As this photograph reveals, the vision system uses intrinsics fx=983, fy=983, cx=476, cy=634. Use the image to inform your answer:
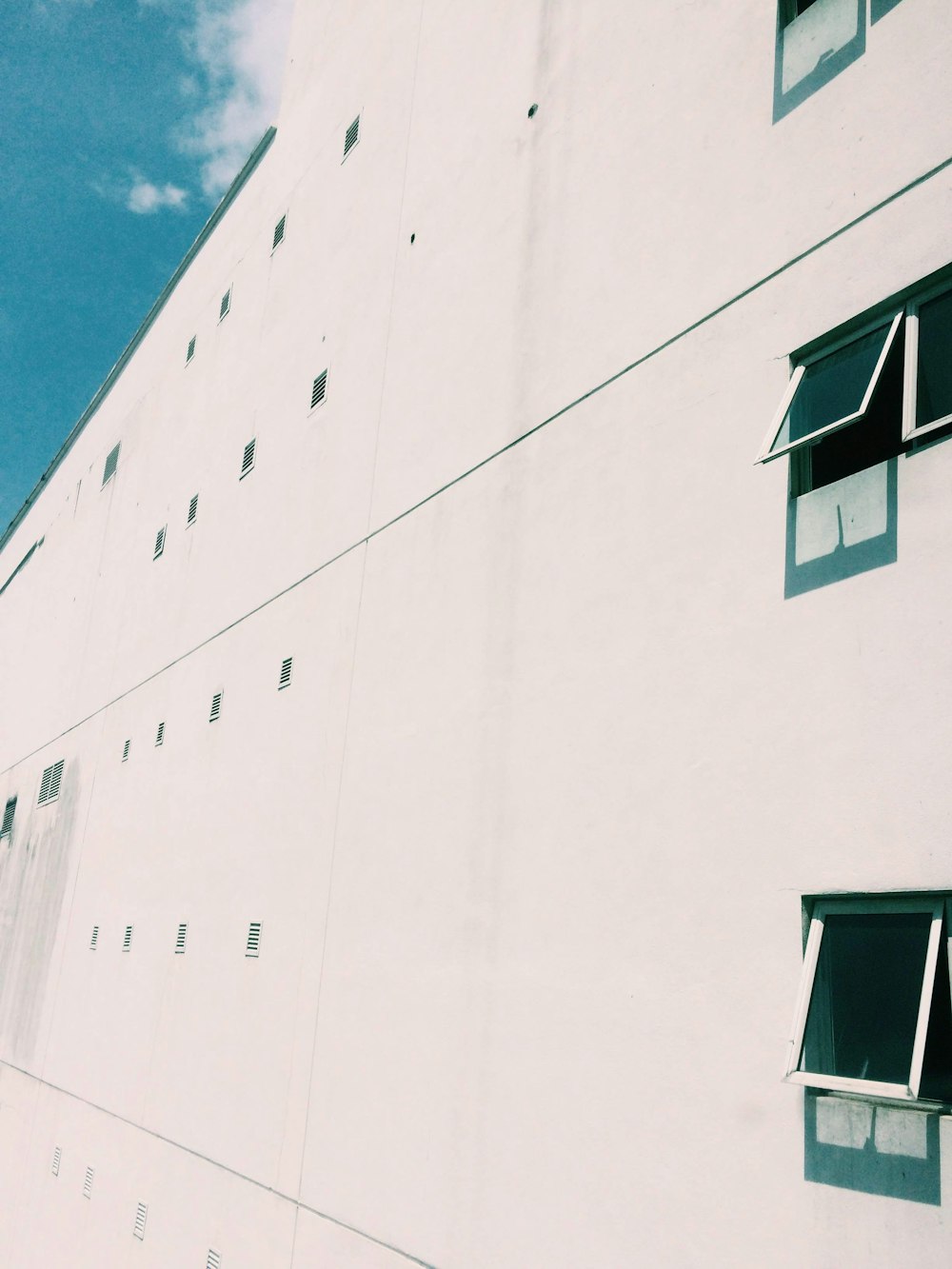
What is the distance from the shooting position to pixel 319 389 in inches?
359

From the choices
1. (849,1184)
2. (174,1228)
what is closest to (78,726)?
(174,1228)

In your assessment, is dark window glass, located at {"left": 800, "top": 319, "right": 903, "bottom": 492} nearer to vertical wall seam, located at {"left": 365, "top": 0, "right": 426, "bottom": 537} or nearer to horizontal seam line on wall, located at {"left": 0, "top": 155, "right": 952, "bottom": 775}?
horizontal seam line on wall, located at {"left": 0, "top": 155, "right": 952, "bottom": 775}

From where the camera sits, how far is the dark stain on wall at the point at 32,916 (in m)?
13.1

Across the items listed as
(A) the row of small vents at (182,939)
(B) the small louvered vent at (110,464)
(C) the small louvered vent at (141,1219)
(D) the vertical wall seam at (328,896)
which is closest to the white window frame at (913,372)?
(D) the vertical wall seam at (328,896)

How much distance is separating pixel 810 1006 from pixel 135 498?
12.6 m

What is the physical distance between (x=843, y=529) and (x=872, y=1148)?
7.65 feet

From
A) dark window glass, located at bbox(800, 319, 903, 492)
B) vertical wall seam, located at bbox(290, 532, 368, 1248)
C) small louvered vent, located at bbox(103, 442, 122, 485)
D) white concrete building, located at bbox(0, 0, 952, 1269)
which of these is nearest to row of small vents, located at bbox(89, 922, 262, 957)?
white concrete building, located at bbox(0, 0, 952, 1269)

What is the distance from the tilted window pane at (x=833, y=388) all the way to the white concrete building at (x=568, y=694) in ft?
0.10

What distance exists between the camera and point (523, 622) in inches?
227

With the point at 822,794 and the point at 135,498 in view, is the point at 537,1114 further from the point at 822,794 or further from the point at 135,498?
the point at 135,498

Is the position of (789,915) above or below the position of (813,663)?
below

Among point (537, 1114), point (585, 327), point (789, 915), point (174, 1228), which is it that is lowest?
point (174, 1228)

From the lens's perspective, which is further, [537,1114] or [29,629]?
[29,629]

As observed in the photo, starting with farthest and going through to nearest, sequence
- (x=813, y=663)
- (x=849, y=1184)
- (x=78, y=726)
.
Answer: (x=78, y=726)
(x=813, y=663)
(x=849, y=1184)
